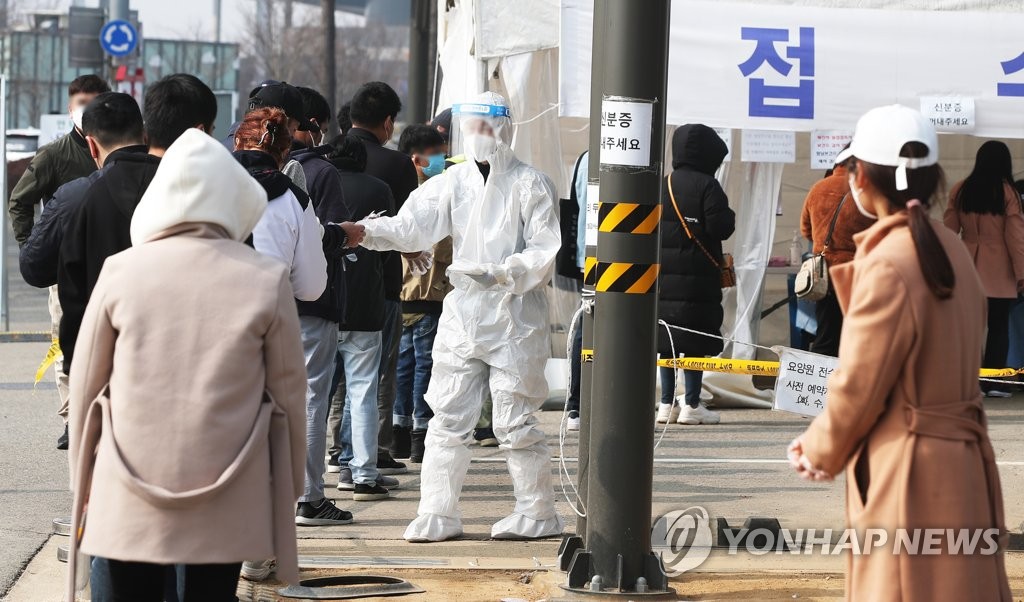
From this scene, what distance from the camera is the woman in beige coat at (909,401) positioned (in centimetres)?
328

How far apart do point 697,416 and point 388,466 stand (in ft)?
8.74

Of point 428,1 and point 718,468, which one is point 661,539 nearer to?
point 718,468

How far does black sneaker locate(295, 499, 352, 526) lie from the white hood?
3093mm

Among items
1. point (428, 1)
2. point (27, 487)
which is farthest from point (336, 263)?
point (428, 1)

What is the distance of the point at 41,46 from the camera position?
53719 mm

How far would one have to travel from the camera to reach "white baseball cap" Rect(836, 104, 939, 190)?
341 cm

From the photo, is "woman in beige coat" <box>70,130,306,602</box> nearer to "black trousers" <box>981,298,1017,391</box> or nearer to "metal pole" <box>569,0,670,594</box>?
"metal pole" <box>569,0,670,594</box>

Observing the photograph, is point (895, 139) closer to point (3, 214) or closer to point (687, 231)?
point (687, 231)

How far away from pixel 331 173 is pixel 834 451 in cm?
363

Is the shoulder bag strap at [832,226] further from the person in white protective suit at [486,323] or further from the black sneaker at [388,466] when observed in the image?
the black sneaker at [388,466]

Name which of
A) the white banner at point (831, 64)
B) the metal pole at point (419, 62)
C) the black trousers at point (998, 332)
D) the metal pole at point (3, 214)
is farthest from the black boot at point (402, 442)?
the metal pole at point (419, 62)

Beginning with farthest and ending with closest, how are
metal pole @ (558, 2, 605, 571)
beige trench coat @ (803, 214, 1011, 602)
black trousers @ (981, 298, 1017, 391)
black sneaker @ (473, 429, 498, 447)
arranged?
black trousers @ (981, 298, 1017, 391)
black sneaker @ (473, 429, 498, 447)
metal pole @ (558, 2, 605, 571)
beige trench coat @ (803, 214, 1011, 602)

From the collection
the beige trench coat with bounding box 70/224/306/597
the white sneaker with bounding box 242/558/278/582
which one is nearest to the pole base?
the white sneaker with bounding box 242/558/278/582

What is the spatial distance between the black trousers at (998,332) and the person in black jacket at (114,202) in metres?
7.55
